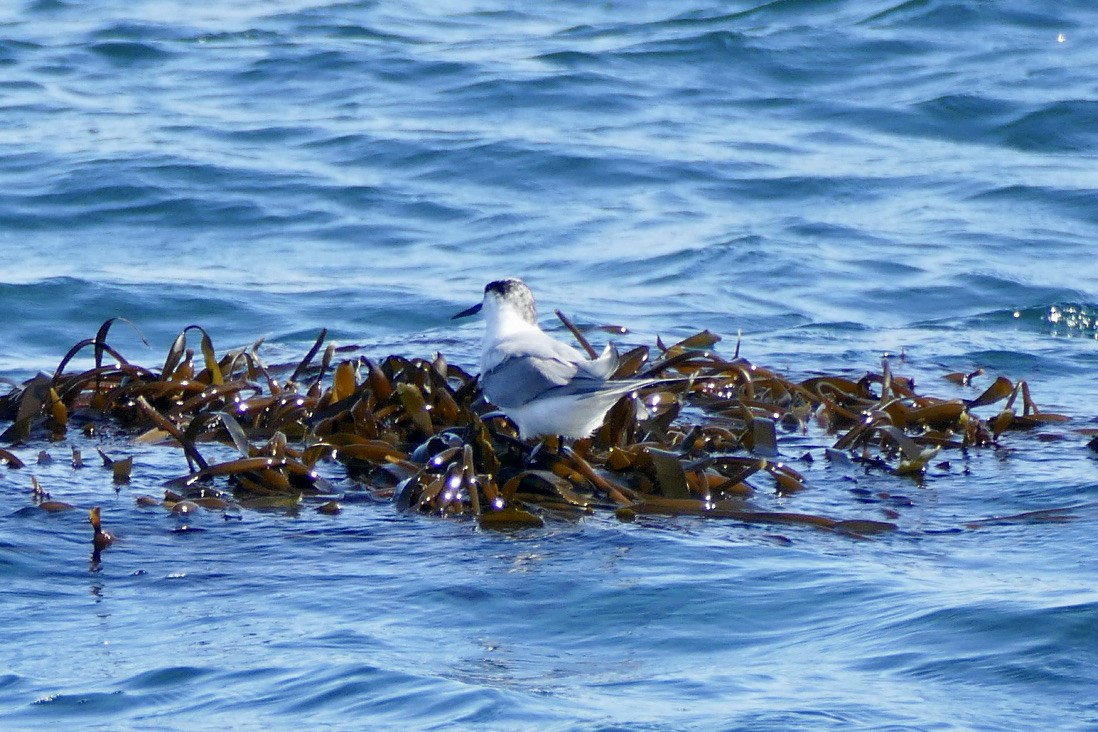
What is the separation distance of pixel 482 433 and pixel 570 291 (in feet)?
12.4

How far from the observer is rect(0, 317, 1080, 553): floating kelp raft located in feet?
15.3

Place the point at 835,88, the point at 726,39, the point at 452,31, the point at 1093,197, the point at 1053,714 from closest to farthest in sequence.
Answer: the point at 1053,714, the point at 1093,197, the point at 835,88, the point at 726,39, the point at 452,31

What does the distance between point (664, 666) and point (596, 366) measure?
1.54m

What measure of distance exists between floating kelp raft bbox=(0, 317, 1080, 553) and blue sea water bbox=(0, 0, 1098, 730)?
13 centimetres

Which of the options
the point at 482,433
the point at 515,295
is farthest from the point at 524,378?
the point at 515,295

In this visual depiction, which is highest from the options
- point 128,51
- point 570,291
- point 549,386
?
point 128,51

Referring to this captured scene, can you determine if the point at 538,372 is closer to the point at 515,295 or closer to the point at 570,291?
the point at 515,295

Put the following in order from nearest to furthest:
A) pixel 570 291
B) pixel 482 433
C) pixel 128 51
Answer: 1. pixel 482 433
2. pixel 570 291
3. pixel 128 51

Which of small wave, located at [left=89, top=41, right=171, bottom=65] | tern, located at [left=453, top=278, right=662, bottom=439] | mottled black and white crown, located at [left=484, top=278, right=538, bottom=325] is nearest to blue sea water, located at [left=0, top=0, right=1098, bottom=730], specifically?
small wave, located at [left=89, top=41, right=171, bottom=65]

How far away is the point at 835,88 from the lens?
43.3ft

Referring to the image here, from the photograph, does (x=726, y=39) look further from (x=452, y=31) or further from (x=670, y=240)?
(x=670, y=240)

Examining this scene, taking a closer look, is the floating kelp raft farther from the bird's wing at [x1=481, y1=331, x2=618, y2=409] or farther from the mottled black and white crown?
the mottled black and white crown

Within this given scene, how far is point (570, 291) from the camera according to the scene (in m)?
8.58

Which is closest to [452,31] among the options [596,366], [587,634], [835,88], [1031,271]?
[835,88]
